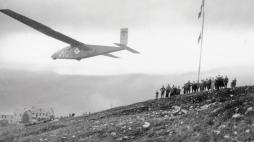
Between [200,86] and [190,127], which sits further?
[200,86]

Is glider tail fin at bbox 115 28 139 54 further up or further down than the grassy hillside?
further up

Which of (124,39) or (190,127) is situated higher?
(124,39)

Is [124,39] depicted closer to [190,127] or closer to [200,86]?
[200,86]

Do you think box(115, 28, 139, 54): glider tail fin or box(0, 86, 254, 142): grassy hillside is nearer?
box(0, 86, 254, 142): grassy hillside

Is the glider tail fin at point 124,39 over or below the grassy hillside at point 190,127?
over

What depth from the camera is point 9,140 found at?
3131 cm

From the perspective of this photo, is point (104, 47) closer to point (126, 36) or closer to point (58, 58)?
point (126, 36)

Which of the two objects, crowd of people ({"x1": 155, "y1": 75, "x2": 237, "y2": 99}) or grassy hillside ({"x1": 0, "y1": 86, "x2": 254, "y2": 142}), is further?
crowd of people ({"x1": 155, "y1": 75, "x2": 237, "y2": 99})

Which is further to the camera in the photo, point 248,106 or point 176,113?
point 176,113

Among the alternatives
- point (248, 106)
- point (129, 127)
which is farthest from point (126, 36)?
point (248, 106)

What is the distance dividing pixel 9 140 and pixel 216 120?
18.6 meters

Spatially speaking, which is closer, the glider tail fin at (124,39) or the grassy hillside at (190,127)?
the grassy hillside at (190,127)

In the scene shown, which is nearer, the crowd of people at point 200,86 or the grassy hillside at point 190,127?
the grassy hillside at point 190,127

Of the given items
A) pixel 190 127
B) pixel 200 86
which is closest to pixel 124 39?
pixel 200 86
